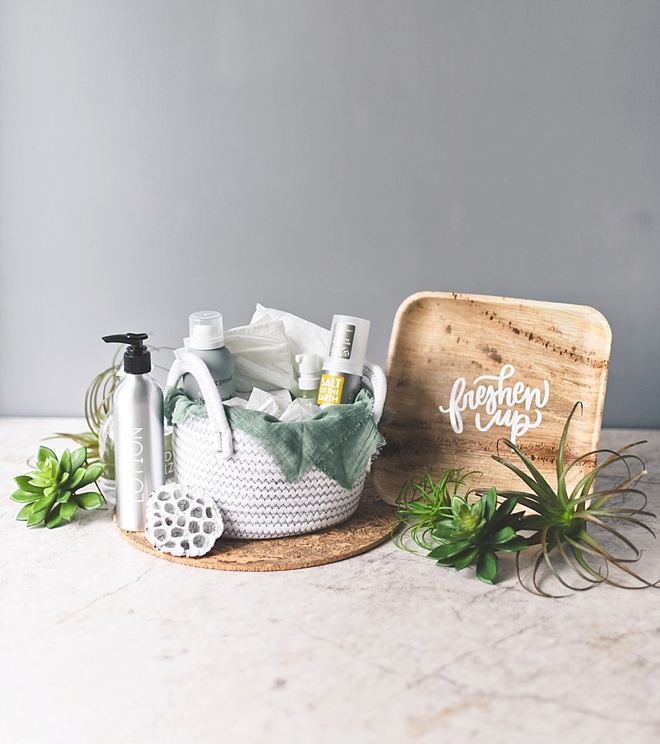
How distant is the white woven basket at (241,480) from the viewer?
3.14 ft

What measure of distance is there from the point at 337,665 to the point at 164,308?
853 mm

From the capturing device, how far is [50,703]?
2.35ft

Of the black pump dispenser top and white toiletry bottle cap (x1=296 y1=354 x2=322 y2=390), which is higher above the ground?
the black pump dispenser top

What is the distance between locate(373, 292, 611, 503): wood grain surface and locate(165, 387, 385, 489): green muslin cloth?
162 millimetres

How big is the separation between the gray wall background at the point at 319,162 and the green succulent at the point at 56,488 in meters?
0.41

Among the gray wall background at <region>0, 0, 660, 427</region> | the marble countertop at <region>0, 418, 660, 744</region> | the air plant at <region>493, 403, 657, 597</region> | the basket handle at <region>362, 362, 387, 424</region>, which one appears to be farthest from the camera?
the gray wall background at <region>0, 0, 660, 427</region>

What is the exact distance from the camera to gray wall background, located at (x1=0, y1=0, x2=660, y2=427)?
4.34ft

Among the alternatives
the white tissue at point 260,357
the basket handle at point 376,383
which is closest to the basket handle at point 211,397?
the white tissue at point 260,357

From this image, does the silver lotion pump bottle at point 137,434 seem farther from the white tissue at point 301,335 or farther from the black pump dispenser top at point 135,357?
the white tissue at point 301,335

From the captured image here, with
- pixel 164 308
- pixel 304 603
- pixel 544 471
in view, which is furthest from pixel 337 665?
pixel 164 308

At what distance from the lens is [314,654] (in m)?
0.79

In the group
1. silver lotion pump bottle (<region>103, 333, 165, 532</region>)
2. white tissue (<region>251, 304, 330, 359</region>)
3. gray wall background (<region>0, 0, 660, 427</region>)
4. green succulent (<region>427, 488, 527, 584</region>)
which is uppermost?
gray wall background (<region>0, 0, 660, 427</region>)

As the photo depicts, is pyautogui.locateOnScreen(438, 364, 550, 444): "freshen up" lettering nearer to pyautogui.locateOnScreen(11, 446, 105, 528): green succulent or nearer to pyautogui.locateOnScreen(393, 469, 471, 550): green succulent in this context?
pyautogui.locateOnScreen(393, 469, 471, 550): green succulent

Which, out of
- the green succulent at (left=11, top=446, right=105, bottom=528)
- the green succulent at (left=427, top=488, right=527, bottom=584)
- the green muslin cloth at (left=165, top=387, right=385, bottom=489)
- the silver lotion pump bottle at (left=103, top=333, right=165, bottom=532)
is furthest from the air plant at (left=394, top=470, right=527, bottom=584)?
the green succulent at (left=11, top=446, right=105, bottom=528)
